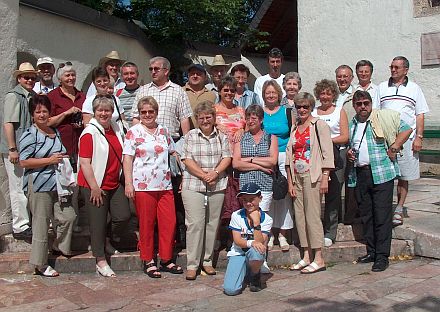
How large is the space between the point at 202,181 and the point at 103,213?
0.98 metres

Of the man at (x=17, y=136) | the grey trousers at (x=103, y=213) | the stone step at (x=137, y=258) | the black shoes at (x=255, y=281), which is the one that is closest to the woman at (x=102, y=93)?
the man at (x=17, y=136)

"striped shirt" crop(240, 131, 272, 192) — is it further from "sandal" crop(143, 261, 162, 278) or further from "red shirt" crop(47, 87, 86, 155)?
"red shirt" crop(47, 87, 86, 155)

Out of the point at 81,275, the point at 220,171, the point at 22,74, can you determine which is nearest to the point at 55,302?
Result: the point at 81,275

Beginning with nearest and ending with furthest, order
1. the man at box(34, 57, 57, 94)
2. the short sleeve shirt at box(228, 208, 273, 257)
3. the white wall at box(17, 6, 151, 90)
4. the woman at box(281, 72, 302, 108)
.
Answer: the short sleeve shirt at box(228, 208, 273, 257)
the woman at box(281, 72, 302, 108)
the man at box(34, 57, 57, 94)
the white wall at box(17, 6, 151, 90)

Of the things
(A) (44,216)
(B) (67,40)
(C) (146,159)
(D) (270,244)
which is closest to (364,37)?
(B) (67,40)

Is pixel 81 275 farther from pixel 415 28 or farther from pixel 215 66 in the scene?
pixel 415 28

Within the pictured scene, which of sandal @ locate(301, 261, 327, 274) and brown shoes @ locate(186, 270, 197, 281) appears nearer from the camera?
brown shoes @ locate(186, 270, 197, 281)

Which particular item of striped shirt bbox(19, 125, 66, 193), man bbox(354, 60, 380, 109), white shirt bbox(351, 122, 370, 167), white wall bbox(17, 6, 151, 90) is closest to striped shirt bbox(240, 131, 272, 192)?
white shirt bbox(351, 122, 370, 167)

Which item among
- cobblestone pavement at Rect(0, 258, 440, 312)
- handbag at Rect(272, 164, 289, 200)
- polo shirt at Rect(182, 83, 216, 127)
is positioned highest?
polo shirt at Rect(182, 83, 216, 127)

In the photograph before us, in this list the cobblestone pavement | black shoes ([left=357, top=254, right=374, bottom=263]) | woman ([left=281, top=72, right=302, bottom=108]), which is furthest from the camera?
woman ([left=281, top=72, right=302, bottom=108])

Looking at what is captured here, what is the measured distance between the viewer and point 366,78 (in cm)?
565

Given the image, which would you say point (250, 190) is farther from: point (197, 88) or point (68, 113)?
point (68, 113)

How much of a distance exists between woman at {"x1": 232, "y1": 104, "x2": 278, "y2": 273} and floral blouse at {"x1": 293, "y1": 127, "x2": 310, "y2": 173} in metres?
0.20

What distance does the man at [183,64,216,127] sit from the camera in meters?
5.41
